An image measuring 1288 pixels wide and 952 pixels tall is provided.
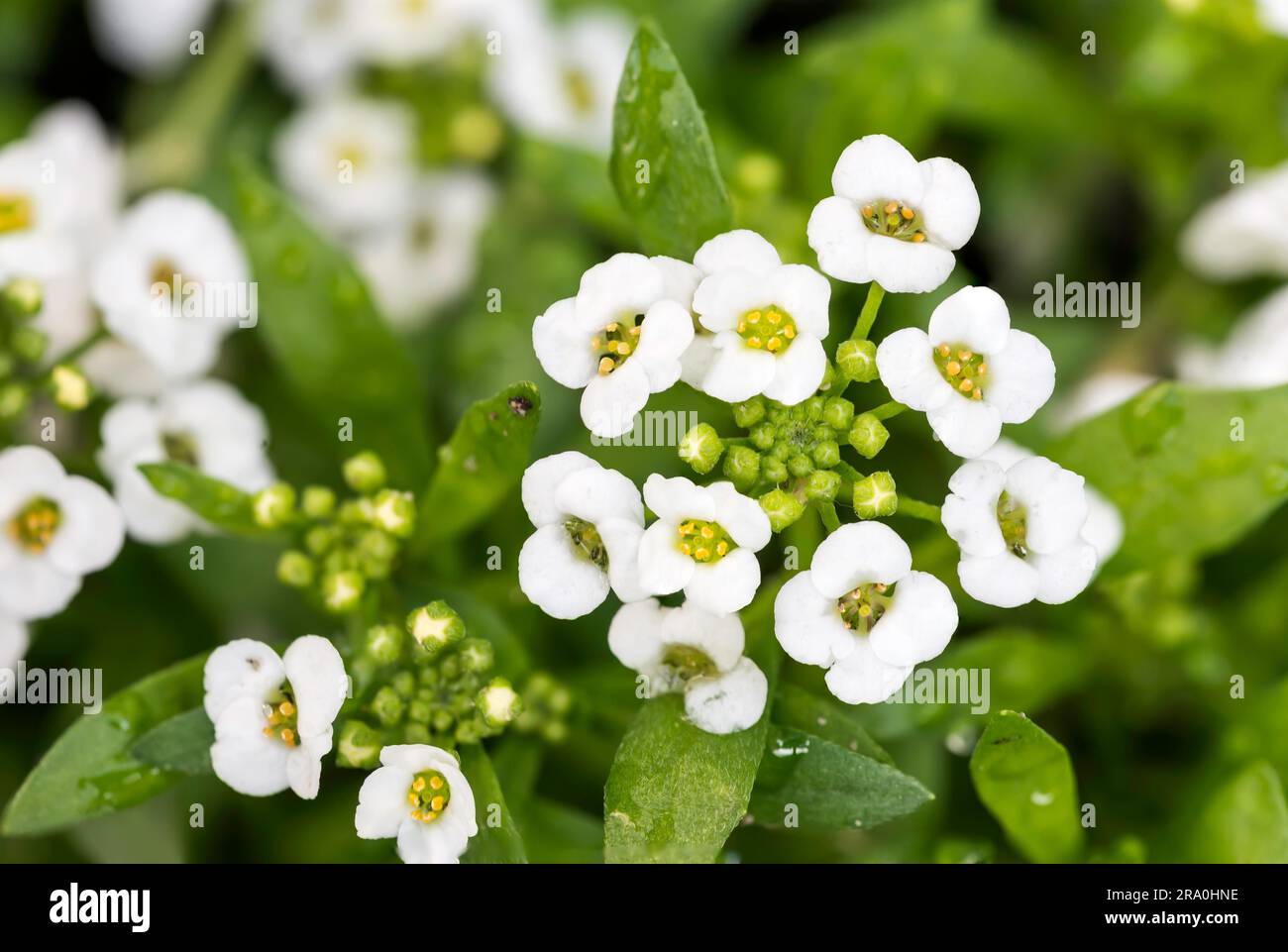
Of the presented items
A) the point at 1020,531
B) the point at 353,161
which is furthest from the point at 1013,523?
the point at 353,161

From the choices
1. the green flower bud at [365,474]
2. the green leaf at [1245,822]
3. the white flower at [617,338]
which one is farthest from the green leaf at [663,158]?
the green leaf at [1245,822]

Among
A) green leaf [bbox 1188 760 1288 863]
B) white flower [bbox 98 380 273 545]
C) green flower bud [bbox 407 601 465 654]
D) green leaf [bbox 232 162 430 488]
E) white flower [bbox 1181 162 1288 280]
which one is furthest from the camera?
white flower [bbox 1181 162 1288 280]

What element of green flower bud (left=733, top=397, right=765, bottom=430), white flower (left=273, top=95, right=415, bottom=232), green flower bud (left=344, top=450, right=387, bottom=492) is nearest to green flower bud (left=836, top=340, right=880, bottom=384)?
green flower bud (left=733, top=397, right=765, bottom=430)

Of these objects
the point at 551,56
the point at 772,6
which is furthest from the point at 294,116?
the point at 772,6

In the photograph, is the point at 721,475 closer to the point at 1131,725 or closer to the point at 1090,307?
the point at 1131,725

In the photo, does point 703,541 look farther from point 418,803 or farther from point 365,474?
point 365,474

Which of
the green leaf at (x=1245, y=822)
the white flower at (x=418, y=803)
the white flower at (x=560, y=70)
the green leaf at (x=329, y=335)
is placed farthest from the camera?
the white flower at (x=560, y=70)

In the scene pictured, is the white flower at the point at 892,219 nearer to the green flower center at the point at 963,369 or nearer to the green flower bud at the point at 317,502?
the green flower center at the point at 963,369

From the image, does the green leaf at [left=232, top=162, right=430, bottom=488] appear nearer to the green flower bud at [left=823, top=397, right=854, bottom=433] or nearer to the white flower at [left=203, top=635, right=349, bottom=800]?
the white flower at [left=203, top=635, right=349, bottom=800]
